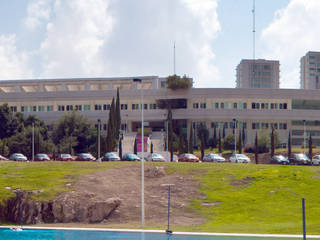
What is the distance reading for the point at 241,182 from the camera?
135 feet

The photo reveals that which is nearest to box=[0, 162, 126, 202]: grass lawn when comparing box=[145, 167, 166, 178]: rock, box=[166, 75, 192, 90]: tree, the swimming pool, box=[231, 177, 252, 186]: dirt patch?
box=[145, 167, 166, 178]: rock

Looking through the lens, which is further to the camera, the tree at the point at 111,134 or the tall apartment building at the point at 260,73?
the tall apartment building at the point at 260,73

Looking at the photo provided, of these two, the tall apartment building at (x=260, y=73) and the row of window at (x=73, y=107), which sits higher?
the tall apartment building at (x=260, y=73)

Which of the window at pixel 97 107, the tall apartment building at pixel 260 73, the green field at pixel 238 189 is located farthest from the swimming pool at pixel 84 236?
the tall apartment building at pixel 260 73

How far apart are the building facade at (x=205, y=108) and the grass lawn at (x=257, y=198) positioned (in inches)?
1661

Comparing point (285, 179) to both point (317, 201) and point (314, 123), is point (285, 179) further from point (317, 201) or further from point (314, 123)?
point (314, 123)

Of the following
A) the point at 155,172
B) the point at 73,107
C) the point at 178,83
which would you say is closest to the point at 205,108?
the point at 178,83

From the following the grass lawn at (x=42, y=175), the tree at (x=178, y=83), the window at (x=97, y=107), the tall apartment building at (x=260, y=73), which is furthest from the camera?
the tall apartment building at (x=260, y=73)

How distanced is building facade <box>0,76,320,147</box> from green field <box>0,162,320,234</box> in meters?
42.9

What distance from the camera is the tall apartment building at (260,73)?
7200 inches

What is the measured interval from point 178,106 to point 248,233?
69.2 metres

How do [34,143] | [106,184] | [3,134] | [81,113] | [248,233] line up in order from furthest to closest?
[81,113], [3,134], [34,143], [106,184], [248,233]

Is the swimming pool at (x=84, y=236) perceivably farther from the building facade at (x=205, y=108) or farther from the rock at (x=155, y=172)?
the building facade at (x=205, y=108)

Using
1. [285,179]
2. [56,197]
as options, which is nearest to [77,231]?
[56,197]
